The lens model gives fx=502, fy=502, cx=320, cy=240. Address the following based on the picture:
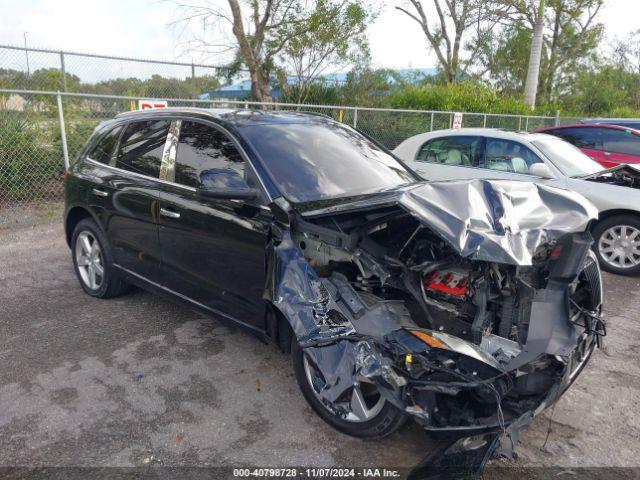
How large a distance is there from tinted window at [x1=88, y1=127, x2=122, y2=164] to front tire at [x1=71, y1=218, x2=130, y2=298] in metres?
0.61

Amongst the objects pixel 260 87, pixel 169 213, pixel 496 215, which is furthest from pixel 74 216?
pixel 260 87

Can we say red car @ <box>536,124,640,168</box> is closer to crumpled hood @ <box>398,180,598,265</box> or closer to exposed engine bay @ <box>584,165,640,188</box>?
exposed engine bay @ <box>584,165,640,188</box>

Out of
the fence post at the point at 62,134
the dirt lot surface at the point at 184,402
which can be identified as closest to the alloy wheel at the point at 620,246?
the dirt lot surface at the point at 184,402

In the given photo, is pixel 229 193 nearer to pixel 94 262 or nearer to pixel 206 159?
pixel 206 159

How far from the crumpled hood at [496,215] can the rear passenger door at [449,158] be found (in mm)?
4140

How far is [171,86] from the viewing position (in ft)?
38.0

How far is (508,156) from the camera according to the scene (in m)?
6.86

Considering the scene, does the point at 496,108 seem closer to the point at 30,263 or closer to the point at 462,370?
the point at 30,263

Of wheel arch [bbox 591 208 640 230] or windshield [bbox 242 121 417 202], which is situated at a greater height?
windshield [bbox 242 121 417 202]

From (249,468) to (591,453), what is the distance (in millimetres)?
1926

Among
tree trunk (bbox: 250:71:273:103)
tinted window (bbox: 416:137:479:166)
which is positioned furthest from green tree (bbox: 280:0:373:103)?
tinted window (bbox: 416:137:479:166)

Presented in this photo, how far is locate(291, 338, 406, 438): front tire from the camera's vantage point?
272 centimetres

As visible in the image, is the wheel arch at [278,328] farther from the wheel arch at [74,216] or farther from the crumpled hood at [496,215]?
the wheel arch at [74,216]

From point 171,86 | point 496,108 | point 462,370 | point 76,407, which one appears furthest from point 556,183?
point 496,108
